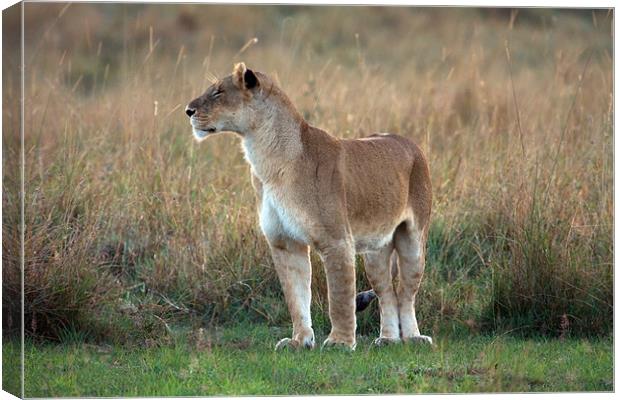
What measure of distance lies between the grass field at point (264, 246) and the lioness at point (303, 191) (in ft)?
1.22

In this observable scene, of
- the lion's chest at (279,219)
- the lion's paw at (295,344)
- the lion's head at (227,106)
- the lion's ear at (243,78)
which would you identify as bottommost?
the lion's paw at (295,344)

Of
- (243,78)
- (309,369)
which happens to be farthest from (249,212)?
(309,369)

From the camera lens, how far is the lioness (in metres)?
7.46

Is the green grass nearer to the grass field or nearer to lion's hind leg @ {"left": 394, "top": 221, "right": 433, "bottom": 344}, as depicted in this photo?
the grass field

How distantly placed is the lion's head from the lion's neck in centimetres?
8

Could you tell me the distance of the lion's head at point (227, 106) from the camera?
24.5ft

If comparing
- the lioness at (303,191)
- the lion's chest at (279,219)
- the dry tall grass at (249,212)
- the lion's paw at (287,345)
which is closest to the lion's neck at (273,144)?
the lioness at (303,191)

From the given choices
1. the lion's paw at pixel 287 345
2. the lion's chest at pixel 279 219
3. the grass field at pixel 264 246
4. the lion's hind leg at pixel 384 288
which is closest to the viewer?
the grass field at pixel 264 246

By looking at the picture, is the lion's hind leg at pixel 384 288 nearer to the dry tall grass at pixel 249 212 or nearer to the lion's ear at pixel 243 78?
the dry tall grass at pixel 249 212

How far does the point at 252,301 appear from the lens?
881cm

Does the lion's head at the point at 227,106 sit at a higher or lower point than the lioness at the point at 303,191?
higher

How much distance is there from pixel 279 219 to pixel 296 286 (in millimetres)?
493

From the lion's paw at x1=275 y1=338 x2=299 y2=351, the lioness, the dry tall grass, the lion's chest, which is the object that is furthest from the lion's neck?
the dry tall grass

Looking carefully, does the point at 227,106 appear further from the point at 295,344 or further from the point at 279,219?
the point at 295,344
